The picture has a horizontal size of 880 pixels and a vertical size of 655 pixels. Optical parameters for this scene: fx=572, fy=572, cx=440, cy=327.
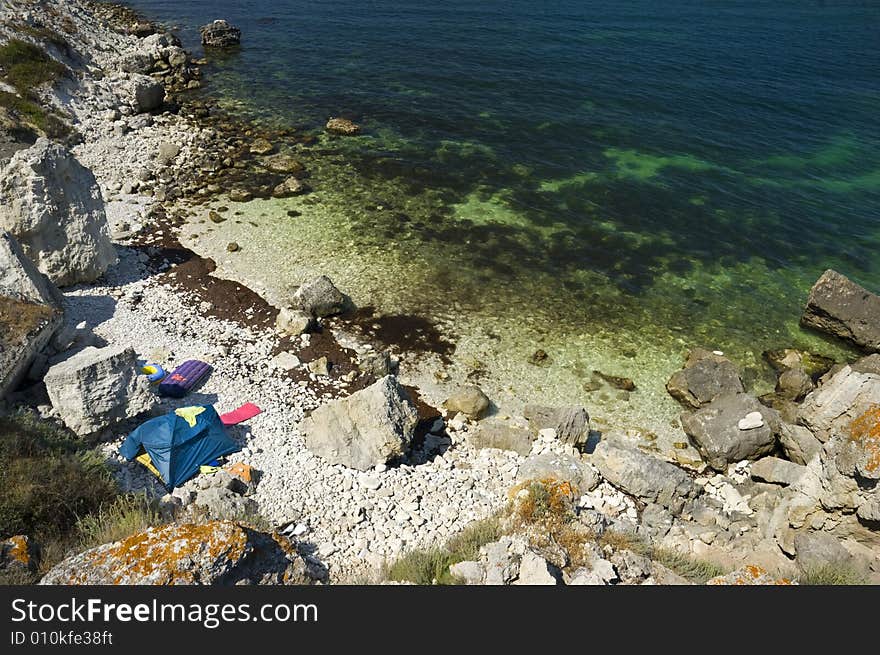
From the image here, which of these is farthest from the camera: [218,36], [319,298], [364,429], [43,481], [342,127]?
[218,36]

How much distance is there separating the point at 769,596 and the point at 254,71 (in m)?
56.4

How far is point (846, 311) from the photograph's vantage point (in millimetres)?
26375

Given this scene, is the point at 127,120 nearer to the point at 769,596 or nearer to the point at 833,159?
the point at 769,596

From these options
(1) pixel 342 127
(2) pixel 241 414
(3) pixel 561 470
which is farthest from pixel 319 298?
(1) pixel 342 127

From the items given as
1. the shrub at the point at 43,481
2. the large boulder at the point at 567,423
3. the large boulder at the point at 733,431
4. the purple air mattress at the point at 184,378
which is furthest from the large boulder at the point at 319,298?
the large boulder at the point at 733,431

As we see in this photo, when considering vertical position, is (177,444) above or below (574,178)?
below

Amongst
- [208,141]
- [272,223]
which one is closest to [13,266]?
[272,223]

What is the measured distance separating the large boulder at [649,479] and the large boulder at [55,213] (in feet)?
75.4

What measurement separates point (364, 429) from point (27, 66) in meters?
40.9

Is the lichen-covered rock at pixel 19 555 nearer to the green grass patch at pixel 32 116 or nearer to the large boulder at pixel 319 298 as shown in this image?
the large boulder at pixel 319 298

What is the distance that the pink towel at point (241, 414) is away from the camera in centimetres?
1967

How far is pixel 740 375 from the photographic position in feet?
80.5

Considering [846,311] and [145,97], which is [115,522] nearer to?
[846,311]

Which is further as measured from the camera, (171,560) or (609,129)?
(609,129)
